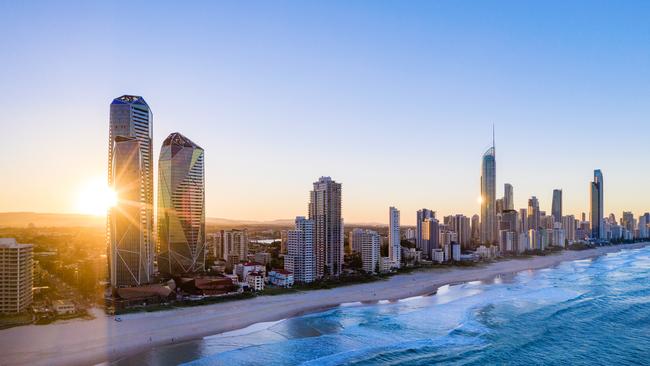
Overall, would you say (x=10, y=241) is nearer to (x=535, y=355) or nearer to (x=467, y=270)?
(x=535, y=355)

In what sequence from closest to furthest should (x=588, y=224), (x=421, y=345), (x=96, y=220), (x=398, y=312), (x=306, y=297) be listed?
(x=421, y=345) → (x=398, y=312) → (x=306, y=297) → (x=588, y=224) → (x=96, y=220)

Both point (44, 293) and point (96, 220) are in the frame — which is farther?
point (96, 220)

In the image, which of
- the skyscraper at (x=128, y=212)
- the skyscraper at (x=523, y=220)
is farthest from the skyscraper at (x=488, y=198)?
the skyscraper at (x=128, y=212)

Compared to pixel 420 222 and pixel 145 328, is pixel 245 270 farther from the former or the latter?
pixel 420 222

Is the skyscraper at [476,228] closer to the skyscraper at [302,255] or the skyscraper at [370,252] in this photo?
the skyscraper at [370,252]

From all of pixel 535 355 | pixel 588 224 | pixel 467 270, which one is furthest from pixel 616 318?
pixel 588 224
